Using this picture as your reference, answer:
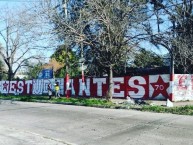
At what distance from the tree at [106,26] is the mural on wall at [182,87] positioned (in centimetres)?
411

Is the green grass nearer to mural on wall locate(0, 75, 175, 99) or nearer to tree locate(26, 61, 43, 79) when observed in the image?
mural on wall locate(0, 75, 175, 99)

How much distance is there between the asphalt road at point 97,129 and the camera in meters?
10.3

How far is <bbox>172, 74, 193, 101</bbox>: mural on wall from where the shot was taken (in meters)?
24.3

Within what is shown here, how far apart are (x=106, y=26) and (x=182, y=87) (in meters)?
6.94

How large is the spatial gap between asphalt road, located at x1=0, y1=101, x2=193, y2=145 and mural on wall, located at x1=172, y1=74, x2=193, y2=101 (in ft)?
29.0

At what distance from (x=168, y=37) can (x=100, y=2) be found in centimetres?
431

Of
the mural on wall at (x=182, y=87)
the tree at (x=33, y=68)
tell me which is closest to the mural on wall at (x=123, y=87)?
the mural on wall at (x=182, y=87)

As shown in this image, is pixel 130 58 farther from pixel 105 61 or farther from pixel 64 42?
pixel 64 42

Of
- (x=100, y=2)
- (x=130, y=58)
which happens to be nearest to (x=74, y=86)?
(x=130, y=58)

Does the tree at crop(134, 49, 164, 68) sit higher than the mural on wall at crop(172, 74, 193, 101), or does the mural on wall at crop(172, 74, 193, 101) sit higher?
the tree at crop(134, 49, 164, 68)

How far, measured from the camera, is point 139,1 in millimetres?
21875

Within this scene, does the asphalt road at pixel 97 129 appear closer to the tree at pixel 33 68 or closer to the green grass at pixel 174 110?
the green grass at pixel 174 110

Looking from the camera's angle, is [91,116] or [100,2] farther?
[100,2]

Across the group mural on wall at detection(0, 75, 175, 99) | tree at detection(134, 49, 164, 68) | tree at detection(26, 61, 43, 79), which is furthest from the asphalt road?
tree at detection(26, 61, 43, 79)
